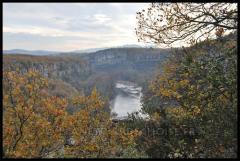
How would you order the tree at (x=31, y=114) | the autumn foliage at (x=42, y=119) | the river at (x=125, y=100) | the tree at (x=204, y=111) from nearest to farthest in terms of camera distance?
the tree at (x=204, y=111) < the autumn foliage at (x=42, y=119) < the tree at (x=31, y=114) < the river at (x=125, y=100)

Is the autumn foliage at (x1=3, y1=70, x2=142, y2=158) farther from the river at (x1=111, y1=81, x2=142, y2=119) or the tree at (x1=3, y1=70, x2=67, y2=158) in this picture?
the river at (x1=111, y1=81, x2=142, y2=119)

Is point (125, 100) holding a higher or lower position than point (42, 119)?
lower

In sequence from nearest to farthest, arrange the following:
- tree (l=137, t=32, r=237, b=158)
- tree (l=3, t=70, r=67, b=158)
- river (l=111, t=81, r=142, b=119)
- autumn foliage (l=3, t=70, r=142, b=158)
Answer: tree (l=137, t=32, r=237, b=158), autumn foliage (l=3, t=70, r=142, b=158), tree (l=3, t=70, r=67, b=158), river (l=111, t=81, r=142, b=119)

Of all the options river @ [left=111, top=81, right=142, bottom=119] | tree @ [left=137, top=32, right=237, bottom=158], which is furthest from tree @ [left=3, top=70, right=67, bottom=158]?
river @ [left=111, top=81, right=142, bottom=119]

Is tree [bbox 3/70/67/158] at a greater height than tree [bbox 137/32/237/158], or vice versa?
tree [bbox 137/32/237/158]

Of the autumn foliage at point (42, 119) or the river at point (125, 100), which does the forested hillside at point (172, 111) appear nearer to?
the autumn foliage at point (42, 119)

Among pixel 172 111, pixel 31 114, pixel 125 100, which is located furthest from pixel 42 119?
pixel 125 100

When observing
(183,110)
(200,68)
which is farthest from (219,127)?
(183,110)

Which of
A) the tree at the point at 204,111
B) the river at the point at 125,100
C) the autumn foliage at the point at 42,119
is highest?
the tree at the point at 204,111

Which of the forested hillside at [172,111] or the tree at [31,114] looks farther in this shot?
the tree at [31,114]

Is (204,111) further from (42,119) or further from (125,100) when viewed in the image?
(125,100)

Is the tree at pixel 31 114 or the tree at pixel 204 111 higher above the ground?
the tree at pixel 204 111

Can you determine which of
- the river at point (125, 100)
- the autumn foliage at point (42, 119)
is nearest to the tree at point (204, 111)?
the autumn foliage at point (42, 119)
